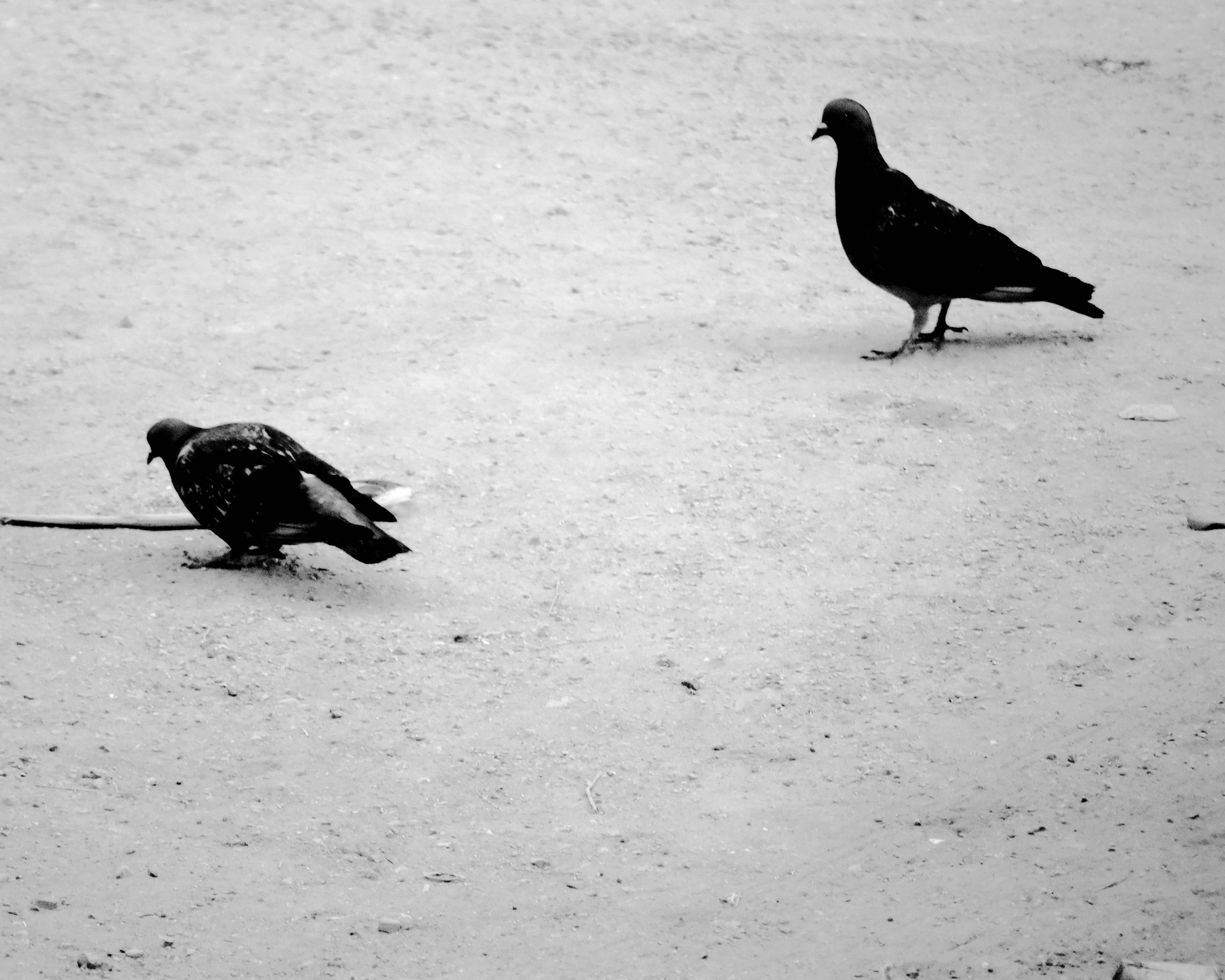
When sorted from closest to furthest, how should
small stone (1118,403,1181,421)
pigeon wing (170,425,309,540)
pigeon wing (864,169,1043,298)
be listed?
1. pigeon wing (170,425,309,540)
2. small stone (1118,403,1181,421)
3. pigeon wing (864,169,1043,298)

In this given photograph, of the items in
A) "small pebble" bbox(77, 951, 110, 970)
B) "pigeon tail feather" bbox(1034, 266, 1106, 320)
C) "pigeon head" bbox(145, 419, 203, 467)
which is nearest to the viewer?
"small pebble" bbox(77, 951, 110, 970)

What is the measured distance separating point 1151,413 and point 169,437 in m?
3.82

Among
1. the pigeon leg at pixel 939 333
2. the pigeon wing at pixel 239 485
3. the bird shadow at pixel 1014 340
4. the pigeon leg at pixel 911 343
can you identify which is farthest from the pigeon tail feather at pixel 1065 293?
the pigeon wing at pixel 239 485

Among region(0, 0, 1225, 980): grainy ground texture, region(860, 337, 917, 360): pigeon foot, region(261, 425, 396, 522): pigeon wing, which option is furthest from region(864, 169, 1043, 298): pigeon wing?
region(261, 425, 396, 522): pigeon wing

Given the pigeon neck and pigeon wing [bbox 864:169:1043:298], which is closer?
pigeon wing [bbox 864:169:1043:298]

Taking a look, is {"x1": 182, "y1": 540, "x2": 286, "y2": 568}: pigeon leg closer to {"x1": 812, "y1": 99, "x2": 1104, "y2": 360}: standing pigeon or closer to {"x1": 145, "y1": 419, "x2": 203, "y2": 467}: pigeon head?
{"x1": 145, "y1": 419, "x2": 203, "y2": 467}: pigeon head

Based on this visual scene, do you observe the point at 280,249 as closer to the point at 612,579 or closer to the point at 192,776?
the point at 612,579

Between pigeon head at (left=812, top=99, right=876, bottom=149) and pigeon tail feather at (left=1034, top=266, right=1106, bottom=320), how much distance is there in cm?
99

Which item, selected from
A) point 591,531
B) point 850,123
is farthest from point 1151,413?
point 591,531

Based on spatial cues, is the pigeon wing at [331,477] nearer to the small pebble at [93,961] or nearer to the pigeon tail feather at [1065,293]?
the small pebble at [93,961]

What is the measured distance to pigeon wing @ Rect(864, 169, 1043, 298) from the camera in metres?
6.59

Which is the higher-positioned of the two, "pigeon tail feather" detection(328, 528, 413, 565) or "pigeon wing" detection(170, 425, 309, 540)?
"pigeon wing" detection(170, 425, 309, 540)

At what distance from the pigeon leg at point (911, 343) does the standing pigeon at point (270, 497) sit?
109 inches

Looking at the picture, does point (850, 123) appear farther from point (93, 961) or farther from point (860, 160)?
point (93, 961)
